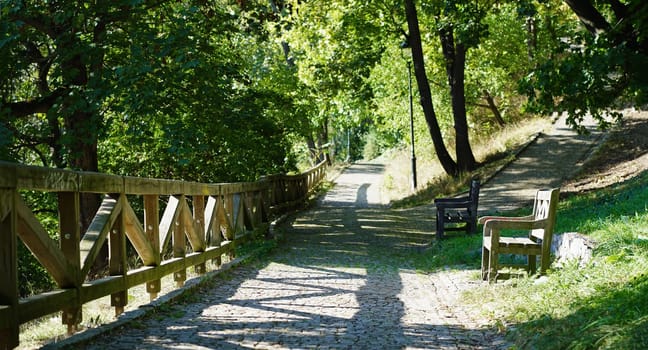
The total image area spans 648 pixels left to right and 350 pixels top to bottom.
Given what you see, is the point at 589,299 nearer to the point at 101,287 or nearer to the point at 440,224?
the point at 101,287

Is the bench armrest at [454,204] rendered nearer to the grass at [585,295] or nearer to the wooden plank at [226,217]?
the grass at [585,295]

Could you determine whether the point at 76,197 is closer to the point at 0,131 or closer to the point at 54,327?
the point at 54,327

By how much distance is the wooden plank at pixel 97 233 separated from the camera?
18.7 feet

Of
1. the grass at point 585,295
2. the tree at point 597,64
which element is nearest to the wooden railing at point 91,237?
the grass at point 585,295

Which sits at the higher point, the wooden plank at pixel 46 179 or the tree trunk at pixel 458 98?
the tree trunk at pixel 458 98

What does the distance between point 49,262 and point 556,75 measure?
972 centimetres

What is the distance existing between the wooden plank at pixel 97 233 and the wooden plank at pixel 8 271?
1.07 metres

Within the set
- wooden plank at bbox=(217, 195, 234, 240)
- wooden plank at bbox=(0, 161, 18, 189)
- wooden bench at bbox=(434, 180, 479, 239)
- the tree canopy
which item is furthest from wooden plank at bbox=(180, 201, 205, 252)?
wooden bench at bbox=(434, 180, 479, 239)

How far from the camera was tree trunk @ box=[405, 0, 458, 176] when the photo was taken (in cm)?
2553

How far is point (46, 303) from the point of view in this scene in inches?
199

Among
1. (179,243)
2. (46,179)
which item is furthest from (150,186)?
(46,179)

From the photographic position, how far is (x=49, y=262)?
5.18 m

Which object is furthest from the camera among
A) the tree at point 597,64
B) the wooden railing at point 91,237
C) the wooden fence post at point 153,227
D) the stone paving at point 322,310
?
the tree at point 597,64

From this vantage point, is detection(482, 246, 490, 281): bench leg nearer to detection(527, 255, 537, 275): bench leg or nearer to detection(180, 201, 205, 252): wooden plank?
detection(527, 255, 537, 275): bench leg
